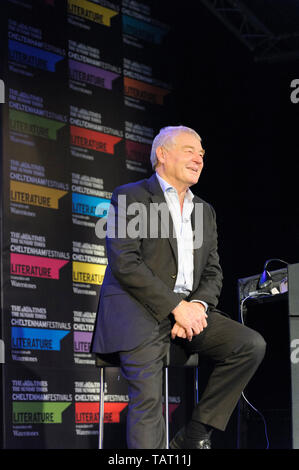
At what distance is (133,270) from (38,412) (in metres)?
1.69

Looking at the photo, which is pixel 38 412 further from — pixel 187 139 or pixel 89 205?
pixel 187 139

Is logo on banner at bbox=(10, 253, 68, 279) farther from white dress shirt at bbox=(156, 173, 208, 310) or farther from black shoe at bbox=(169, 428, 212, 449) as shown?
black shoe at bbox=(169, 428, 212, 449)

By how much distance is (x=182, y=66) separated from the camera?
6.02 m

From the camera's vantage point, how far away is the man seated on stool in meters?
3.17

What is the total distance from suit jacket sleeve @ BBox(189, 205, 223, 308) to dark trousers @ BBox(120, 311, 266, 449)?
0.09 meters

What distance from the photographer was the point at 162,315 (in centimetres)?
324

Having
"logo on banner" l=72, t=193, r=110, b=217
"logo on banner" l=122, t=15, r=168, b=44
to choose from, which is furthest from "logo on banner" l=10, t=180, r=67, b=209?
"logo on banner" l=122, t=15, r=168, b=44

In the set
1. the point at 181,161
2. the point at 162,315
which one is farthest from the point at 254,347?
the point at 181,161

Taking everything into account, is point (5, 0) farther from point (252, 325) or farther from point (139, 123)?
point (252, 325)

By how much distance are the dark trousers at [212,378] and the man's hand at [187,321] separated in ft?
0.32

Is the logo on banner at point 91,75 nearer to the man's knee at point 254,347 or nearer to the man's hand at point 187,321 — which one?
the man's hand at point 187,321

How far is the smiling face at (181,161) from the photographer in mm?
3586

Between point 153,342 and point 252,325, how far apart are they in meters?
1.55

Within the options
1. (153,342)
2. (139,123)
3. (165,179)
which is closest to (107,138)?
(139,123)
